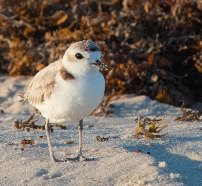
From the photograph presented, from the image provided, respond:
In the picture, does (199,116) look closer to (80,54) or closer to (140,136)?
(140,136)

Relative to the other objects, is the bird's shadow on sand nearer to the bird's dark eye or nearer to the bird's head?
the bird's head

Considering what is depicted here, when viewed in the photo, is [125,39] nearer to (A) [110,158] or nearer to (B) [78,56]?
(A) [110,158]

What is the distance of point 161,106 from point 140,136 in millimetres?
2019

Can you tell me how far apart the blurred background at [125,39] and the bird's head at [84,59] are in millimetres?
3406

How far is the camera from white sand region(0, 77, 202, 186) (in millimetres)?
4949

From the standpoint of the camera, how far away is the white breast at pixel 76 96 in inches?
198

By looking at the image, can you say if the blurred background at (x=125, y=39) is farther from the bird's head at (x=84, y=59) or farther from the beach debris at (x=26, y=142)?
the bird's head at (x=84, y=59)

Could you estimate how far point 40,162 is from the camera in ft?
17.6

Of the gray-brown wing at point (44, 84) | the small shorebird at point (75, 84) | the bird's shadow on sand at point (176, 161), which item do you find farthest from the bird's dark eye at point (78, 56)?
the bird's shadow on sand at point (176, 161)

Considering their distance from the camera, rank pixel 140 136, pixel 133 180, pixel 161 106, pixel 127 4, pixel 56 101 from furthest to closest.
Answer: pixel 127 4 → pixel 161 106 → pixel 140 136 → pixel 56 101 → pixel 133 180

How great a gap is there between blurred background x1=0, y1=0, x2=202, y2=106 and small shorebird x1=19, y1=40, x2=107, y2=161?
10.5ft

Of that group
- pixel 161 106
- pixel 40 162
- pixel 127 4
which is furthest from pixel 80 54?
pixel 127 4

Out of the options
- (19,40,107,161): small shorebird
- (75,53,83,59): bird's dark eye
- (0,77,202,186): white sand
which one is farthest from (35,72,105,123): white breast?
(0,77,202,186): white sand

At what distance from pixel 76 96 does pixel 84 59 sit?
312mm
